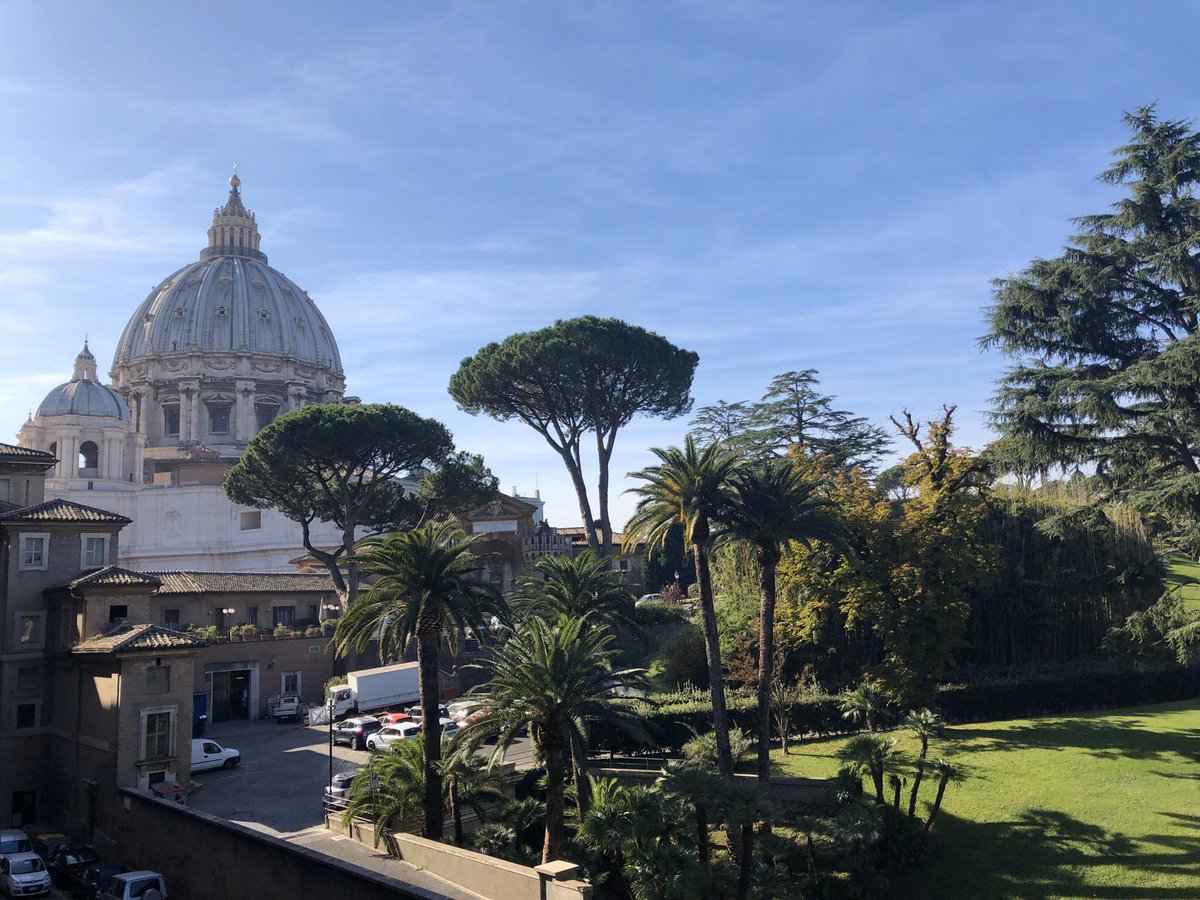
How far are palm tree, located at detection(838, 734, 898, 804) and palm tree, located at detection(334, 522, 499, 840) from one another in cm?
1016

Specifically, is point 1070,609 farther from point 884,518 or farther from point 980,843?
point 980,843

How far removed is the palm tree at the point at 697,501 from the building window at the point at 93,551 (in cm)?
1940

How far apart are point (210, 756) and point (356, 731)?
5631 mm

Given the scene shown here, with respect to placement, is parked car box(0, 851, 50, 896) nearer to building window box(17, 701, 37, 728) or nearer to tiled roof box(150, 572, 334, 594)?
building window box(17, 701, 37, 728)

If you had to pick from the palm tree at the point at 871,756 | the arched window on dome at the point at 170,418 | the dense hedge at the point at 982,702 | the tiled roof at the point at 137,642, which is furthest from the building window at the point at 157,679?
the arched window on dome at the point at 170,418

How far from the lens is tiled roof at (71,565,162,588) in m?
31.1

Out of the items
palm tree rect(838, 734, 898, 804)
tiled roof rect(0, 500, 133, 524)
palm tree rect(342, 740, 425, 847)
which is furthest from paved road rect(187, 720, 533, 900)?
palm tree rect(838, 734, 898, 804)

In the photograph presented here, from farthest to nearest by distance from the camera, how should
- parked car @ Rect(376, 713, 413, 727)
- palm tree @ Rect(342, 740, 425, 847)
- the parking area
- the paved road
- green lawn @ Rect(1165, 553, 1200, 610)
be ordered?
green lawn @ Rect(1165, 553, 1200, 610) → parked car @ Rect(376, 713, 413, 727) → the parking area → palm tree @ Rect(342, 740, 425, 847) → the paved road

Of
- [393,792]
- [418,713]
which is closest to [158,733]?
[393,792]

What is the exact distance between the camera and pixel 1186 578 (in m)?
48.6

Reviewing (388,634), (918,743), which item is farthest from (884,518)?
(388,634)

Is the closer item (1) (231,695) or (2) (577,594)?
(2) (577,594)

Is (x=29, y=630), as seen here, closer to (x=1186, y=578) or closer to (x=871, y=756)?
(x=871, y=756)

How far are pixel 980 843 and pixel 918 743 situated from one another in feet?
22.8
